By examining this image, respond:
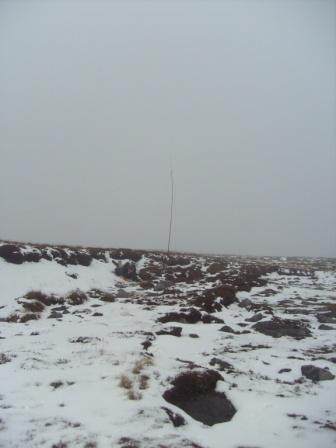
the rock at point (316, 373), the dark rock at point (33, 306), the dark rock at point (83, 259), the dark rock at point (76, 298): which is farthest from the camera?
the dark rock at point (83, 259)

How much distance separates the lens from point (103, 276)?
25.9 meters

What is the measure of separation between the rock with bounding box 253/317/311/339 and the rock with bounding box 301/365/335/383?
13.0ft

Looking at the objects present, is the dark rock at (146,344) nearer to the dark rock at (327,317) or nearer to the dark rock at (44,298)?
the dark rock at (44,298)

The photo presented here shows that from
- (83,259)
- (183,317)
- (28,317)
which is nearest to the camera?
(28,317)

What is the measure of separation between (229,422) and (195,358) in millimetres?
3163

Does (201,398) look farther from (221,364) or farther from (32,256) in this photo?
(32,256)

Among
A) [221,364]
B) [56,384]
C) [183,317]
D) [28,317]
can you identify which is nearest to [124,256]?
[183,317]

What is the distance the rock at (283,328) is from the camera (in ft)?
41.7

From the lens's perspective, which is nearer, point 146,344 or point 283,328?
point 146,344

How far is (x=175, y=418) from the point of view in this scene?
6168 mm

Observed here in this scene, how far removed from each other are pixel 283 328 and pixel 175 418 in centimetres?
849

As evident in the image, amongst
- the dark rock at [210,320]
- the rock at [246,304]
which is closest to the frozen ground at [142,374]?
the dark rock at [210,320]

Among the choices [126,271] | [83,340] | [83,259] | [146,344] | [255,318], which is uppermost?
[83,259]

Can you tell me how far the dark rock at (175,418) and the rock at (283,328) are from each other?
23.8ft
